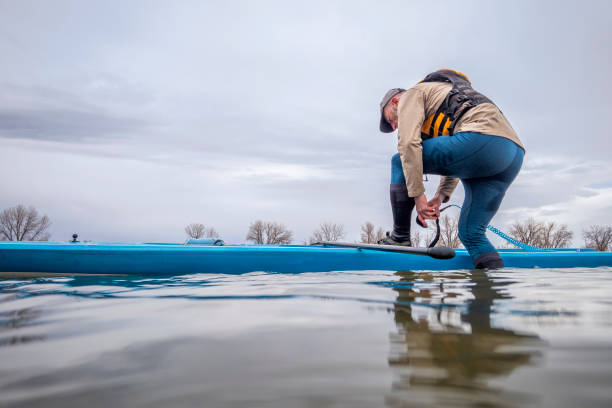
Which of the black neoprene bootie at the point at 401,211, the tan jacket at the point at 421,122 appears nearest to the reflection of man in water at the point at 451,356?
the tan jacket at the point at 421,122

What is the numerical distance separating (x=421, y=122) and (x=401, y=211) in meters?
0.82

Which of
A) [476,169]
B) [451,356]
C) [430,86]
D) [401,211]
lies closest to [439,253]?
[401,211]

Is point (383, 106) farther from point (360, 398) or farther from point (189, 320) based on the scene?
point (360, 398)

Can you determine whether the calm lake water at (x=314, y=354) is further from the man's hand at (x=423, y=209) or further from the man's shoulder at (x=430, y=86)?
the man's shoulder at (x=430, y=86)

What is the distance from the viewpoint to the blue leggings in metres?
2.56

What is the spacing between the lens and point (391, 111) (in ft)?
10.5

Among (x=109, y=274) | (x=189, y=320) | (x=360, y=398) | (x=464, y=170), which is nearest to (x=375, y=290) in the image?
(x=189, y=320)

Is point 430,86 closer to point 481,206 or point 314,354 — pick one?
point 481,206

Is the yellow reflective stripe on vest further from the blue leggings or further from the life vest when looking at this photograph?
the blue leggings

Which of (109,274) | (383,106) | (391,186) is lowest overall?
(109,274)

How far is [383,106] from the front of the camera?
3.23m

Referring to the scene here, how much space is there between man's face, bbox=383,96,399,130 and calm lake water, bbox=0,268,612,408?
2340mm

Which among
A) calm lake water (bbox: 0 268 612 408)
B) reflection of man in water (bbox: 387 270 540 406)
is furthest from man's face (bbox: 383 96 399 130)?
reflection of man in water (bbox: 387 270 540 406)

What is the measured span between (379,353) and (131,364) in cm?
45
